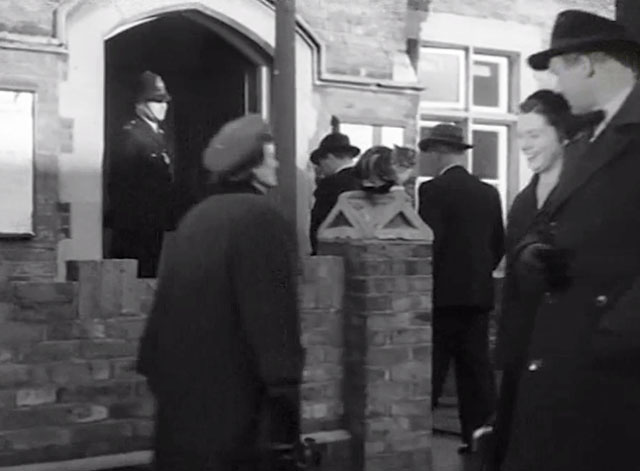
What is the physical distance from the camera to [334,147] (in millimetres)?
8773

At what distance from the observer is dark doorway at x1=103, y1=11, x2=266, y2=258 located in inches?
375

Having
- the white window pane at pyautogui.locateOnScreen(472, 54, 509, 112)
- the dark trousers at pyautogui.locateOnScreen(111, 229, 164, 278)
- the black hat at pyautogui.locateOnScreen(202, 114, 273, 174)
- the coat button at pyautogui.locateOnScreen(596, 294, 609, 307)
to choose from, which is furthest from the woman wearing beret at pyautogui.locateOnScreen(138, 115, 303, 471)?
the white window pane at pyautogui.locateOnScreen(472, 54, 509, 112)

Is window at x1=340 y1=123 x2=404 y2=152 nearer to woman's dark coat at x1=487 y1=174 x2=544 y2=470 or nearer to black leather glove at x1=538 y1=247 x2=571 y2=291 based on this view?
woman's dark coat at x1=487 y1=174 x2=544 y2=470

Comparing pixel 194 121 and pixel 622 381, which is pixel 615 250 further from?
pixel 194 121

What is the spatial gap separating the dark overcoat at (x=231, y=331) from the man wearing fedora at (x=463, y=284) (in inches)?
131

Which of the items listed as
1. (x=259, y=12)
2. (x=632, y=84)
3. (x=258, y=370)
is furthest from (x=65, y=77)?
(x=632, y=84)

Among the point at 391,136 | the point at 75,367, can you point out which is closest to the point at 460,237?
the point at 391,136

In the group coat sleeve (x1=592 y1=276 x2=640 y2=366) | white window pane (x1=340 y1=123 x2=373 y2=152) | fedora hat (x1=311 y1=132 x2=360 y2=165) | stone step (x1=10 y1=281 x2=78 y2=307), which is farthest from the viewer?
white window pane (x1=340 y1=123 x2=373 y2=152)

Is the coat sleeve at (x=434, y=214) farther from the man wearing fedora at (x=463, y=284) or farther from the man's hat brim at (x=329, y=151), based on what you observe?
the man's hat brim at (x=329, y=151)

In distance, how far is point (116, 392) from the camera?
5.71m

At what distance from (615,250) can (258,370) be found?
138 cm

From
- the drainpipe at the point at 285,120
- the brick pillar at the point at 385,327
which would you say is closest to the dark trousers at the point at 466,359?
→ the brick pillar at the point at 385,327

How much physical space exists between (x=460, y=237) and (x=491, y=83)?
11.7ft

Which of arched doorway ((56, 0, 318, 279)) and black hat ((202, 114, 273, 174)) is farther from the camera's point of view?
arched doorway ((56, 0, 318, 279))
